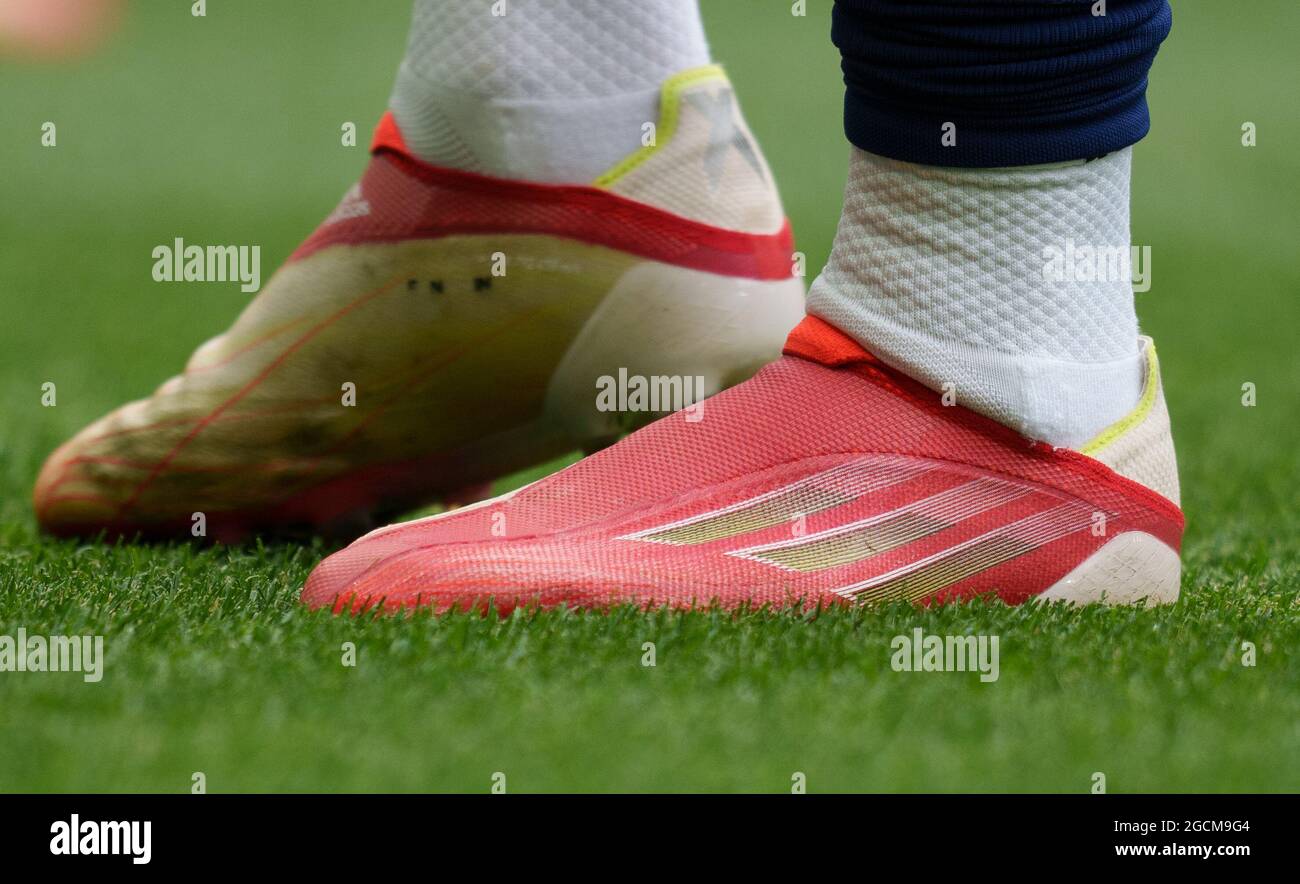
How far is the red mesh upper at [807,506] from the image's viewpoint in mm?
1291

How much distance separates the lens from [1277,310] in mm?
4270

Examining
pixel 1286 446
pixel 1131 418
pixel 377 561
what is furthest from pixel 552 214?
pixel 1286 446

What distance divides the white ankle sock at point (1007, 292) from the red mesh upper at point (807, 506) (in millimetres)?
32

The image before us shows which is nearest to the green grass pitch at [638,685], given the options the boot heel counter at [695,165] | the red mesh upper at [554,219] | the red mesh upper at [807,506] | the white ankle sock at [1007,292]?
the red mesh upper at [807,506]

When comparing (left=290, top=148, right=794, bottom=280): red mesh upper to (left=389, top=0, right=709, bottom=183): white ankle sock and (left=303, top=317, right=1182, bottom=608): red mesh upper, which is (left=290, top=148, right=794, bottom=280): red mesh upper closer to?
(left=389, top=0, right=709, bottom=183): white ankle sock

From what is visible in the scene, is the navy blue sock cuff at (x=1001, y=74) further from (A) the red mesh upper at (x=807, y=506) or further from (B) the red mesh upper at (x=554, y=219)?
(B) the red mesh upper at (x=554, y=219)

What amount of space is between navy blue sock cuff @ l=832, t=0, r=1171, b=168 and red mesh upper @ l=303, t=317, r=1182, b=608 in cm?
19

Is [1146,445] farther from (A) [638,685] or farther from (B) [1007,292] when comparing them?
(A) [638,685]

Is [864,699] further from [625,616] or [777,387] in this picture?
[777,387]

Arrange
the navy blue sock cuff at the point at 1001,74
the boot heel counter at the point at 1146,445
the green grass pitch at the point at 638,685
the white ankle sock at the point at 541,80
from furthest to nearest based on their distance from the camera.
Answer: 1. the white ankle sock at the point at 541,80
2. the boot heel counter at the point at 1146,445
3. the navy blue sock cuff at the point at 1001,74
4. the green grass pitch at the point at 638,685

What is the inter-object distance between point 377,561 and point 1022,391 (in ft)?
1.65

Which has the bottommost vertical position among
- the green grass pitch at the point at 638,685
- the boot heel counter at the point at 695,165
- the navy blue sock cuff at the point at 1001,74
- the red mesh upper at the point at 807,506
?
the green grass pitch at the point at 638,685

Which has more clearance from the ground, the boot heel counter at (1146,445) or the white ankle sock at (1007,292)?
the white ankle sock at (1007,292)

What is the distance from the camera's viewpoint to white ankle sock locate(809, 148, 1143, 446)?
4.29 feet
